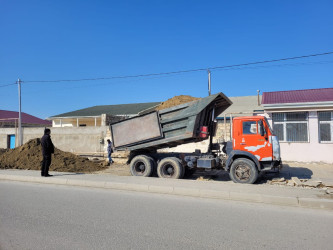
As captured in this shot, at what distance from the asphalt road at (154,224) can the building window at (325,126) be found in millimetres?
8883

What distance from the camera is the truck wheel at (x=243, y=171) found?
833 centimetres

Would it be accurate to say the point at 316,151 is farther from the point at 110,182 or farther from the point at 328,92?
the point at 110,182

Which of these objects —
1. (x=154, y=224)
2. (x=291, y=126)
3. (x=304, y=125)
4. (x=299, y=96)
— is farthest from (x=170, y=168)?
(x=299, y=96)

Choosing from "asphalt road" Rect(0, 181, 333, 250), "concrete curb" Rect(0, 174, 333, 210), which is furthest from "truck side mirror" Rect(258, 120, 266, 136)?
"asphalt road" Rect(0, 181, 333, 250)

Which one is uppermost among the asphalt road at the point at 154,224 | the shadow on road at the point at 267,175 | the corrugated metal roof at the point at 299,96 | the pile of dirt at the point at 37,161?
the corrugated metal roof at the point at 299,96

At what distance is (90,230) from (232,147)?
5933mm

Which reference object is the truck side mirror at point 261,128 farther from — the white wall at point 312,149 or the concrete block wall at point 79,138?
the concrete block wall at point 79,138

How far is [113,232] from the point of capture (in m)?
4.24

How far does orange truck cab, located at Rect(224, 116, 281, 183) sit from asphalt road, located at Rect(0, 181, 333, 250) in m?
2.32

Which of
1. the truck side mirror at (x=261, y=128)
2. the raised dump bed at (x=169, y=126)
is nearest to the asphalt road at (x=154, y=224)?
the truck side mirror at (x=261, y=128)

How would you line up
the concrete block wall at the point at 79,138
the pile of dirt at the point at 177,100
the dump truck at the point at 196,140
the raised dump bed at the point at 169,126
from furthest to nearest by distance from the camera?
the pile of dirt at the point at 177,100 → the concrete block wall at the point at 79,138 → the raised dump bed at the point at 169,126 → the dump truck at the point at 196,140

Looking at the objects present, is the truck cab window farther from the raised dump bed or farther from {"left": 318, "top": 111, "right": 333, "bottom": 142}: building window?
{"left": 318, "top": 111, "right": 333, "bottom": 142}: building window

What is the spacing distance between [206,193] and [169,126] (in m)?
3.27

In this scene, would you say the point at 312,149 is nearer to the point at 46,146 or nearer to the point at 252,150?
the point at 252,150
